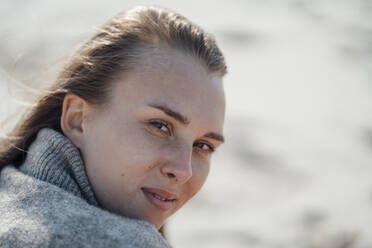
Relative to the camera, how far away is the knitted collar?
1.72 meters

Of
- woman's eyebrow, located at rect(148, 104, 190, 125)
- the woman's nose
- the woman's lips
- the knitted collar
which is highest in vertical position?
woman's eyebrow, located at rect(148, 104, 190, 125)

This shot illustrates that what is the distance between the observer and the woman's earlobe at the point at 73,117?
6.17ft

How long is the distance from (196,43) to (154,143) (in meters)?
0.45

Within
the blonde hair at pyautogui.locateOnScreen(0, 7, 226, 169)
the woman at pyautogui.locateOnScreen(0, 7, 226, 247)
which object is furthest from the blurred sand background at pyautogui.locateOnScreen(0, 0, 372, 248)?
the woman at pyautogui.locateOnScreen(0, 7, 226, 247)

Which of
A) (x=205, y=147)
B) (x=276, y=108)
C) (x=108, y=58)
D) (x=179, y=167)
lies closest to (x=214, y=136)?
(x=205, y=147)

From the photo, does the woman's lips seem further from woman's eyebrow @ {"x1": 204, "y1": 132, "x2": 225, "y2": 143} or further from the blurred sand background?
the blurred sand background

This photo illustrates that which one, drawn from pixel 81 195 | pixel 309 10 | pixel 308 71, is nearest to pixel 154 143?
pixel 81 195

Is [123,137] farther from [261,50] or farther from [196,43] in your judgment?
[261,50]

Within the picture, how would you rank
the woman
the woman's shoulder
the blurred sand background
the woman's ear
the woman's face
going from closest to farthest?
the woman's shoulder, the woman, the woman's face, the woman's ear, the blurred sand background

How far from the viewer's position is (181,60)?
1903mm

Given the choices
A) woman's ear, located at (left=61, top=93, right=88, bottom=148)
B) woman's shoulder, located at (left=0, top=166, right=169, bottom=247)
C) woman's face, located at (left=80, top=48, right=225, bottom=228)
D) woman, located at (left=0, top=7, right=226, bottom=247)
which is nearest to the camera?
woman's shoulder, located at (left=0, top=166, right=169, bottom=247)

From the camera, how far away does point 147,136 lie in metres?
1.77

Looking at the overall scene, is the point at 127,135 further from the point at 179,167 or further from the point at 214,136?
the point at 214,136

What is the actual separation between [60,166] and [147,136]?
0.30 metres
